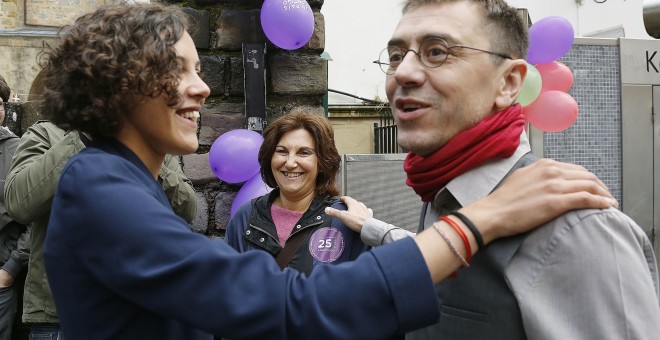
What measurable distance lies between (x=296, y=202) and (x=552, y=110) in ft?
5.94

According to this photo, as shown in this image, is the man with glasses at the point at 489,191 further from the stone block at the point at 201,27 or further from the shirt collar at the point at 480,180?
the stone block at the point at 201,27

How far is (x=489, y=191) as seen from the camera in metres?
1.42

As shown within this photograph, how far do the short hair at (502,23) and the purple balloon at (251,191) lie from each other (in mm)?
1920

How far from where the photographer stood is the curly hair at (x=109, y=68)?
1.37 meters

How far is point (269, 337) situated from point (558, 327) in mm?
572

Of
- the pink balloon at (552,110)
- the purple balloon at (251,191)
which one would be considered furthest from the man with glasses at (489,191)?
the pink balloon at (552,110)

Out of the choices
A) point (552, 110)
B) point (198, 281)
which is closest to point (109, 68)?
point (198, 281)

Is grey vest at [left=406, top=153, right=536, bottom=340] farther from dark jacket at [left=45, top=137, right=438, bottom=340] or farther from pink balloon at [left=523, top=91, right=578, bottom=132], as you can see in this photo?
pink balloon at [left=523, top=91, right=578, bottom=132]

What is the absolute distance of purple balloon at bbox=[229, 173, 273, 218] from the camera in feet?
11.2

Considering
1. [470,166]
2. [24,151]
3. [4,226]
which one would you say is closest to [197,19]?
[24,151]

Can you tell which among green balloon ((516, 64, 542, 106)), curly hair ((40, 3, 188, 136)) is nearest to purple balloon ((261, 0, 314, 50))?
green balloon ((516, 64, 542, 106))

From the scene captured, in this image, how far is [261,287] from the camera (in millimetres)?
1174

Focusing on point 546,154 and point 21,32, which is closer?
point 546,154

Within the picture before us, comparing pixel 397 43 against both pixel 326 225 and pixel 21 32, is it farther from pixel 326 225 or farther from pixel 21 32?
pixel 21 32
